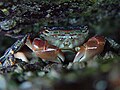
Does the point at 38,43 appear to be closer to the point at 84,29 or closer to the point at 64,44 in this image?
the point at 64,44

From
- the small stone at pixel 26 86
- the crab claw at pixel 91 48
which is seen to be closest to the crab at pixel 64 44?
the crab claw at pixel 91 48

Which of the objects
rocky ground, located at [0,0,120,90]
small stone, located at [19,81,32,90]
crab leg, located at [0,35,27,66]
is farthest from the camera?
crab leg, located at [0,35,27,66]

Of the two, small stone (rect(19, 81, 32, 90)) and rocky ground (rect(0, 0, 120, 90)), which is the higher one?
small stone (rect(19, 81, 32, 90))

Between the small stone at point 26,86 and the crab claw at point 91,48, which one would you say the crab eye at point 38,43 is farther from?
the small stone at point 26,86

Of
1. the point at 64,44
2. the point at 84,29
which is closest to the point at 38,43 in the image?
the point at 64,44

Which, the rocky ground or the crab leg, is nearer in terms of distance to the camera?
the rocky ground

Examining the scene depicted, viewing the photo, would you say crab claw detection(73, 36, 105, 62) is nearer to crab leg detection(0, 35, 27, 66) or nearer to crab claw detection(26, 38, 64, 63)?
crab claw detection(26, 38, 64, 63)

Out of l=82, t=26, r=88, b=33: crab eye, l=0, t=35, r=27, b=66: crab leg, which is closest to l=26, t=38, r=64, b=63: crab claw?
l=0, t=35, r=27, b=66: crab leg

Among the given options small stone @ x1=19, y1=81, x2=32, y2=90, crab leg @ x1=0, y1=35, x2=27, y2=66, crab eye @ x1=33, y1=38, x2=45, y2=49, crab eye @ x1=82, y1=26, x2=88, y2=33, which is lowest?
crab leg @ x1=0, y1=35, x2=27, y2=66
